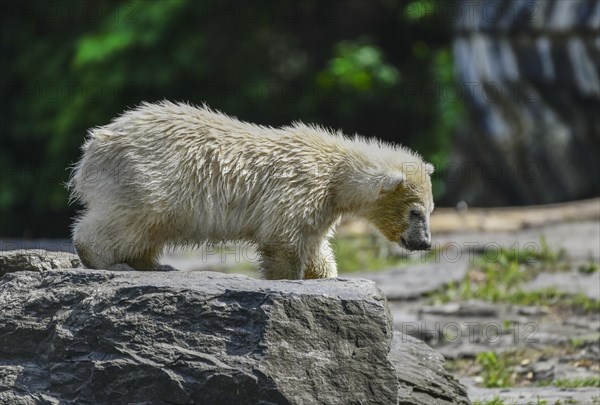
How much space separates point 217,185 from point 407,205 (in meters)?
1.32

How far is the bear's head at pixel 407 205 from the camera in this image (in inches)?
258

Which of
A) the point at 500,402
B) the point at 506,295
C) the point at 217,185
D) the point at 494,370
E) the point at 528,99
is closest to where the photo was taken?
the point at 217,185

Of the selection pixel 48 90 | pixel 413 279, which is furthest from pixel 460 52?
pixel 48 90

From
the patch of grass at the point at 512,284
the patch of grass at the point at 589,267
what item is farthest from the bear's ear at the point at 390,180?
the patch of grass at the point at 589,267

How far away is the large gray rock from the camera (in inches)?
191

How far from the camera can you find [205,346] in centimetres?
495

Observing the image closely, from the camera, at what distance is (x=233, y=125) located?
6438 millimetres

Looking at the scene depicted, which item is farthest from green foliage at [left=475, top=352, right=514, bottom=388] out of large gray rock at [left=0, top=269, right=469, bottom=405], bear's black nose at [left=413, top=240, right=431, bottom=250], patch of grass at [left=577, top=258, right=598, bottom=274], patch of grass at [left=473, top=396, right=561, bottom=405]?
large gray rock at [left=0, top=269, right=469, bottom=405]

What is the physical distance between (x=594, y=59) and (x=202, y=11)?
5.96 meters

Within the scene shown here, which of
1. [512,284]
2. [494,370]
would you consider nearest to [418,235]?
[494,370]

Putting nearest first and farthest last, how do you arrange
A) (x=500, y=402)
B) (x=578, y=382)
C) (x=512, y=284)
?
(x=500, y=402) < (x=578, y=382) < (x=512, y=284)

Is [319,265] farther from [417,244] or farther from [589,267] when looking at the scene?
[589,267]

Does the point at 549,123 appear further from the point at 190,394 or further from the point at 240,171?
the point at 190,394

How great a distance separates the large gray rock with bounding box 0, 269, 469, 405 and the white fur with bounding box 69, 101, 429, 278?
849 mm
